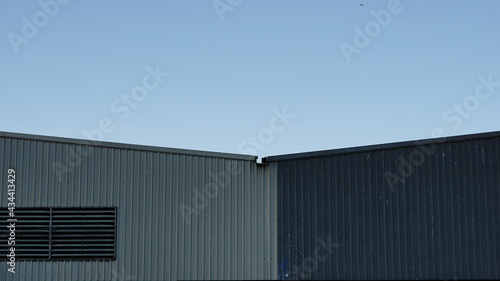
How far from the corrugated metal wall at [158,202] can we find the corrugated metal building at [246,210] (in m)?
0.03

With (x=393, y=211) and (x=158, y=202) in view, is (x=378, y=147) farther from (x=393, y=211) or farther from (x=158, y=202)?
(x=158, y=202)

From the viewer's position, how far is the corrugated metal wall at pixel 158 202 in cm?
2141

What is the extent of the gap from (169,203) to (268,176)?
263 cm

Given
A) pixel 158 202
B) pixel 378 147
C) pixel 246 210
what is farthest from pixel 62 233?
pixel 378 147

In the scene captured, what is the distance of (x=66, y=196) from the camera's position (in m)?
21.7

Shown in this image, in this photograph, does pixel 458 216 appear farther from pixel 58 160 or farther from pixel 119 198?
pixel 58 160

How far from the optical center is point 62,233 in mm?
21656

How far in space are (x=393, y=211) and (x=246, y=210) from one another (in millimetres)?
3731

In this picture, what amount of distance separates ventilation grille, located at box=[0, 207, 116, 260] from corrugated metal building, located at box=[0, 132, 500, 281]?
3 centimetres

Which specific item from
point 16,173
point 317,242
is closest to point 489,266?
point 317,242

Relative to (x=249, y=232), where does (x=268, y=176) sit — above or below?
above

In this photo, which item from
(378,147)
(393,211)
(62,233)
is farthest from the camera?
(62,233)

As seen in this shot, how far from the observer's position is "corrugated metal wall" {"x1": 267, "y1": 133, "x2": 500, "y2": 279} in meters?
21.2

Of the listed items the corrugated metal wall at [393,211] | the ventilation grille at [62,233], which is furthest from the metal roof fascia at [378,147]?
the ventilation grille at [62,233]
